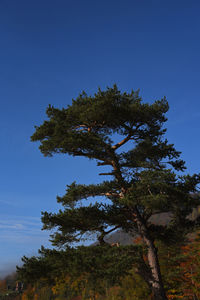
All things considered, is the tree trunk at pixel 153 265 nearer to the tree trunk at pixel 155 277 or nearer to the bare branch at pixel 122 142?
the tree trunk at pixel 155 277

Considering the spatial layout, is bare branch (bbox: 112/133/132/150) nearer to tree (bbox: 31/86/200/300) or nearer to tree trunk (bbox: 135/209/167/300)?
tree (bbox: 31/86/200/300)

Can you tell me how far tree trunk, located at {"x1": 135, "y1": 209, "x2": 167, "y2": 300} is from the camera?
36.8 feet

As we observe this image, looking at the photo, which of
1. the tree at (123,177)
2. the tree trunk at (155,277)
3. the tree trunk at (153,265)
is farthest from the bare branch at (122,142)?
the tree trunk at (155,277)

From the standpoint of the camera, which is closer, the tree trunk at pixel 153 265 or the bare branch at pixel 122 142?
the tree trunk at pixel 153 265

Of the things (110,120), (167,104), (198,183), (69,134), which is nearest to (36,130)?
(69,134)

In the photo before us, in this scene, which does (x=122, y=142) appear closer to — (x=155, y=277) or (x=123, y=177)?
(x=123, y=177)

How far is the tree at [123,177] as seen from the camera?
11633 mm

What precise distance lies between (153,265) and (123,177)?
178 inches

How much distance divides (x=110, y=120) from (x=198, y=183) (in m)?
5.72

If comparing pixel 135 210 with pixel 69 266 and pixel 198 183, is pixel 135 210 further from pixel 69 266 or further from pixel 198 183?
pixel 69 266

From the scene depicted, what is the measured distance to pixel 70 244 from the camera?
12992 millimetres

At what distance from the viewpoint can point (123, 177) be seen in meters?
13.8

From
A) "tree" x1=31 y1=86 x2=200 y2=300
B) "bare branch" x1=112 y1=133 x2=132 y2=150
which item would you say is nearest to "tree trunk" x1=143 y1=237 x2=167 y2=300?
"tree" x1=31 y1=86 x2=200 y2=300

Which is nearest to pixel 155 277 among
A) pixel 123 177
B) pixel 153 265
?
pixel 153 265
